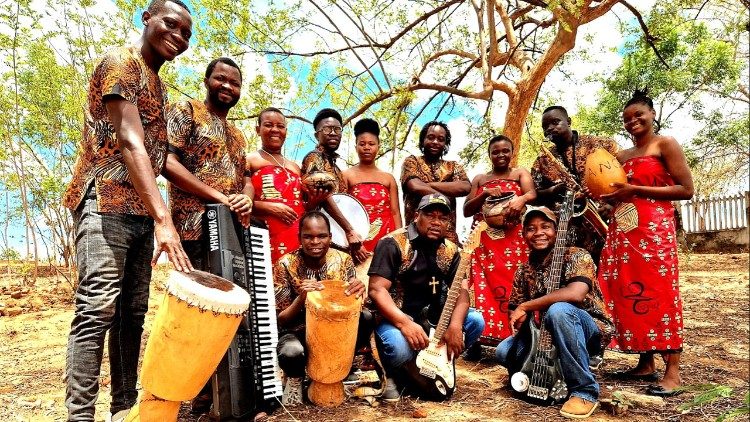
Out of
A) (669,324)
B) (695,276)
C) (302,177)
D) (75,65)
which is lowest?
(695,276)

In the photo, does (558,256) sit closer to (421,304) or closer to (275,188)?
(421,304)

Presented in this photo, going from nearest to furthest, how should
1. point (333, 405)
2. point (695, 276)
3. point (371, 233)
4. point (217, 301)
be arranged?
point (217, 301) → point (333, 405) → point (371, 233) → point (695, 276)

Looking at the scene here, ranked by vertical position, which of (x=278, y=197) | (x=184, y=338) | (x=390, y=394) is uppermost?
(x=278, y=197)

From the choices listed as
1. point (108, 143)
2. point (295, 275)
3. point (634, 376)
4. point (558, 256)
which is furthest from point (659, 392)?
point (108, 143)

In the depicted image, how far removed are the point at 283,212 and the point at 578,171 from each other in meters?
2.39

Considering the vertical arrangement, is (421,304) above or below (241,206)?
below

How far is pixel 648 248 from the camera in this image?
3.62 metres

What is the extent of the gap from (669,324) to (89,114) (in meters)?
3.84

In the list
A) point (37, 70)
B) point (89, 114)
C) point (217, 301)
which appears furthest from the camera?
point (37, 70)

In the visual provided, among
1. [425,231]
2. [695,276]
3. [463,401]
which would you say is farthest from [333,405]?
[695,276]

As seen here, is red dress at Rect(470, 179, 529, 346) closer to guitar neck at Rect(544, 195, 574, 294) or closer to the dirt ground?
the dirt ground

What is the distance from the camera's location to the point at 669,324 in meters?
3.55

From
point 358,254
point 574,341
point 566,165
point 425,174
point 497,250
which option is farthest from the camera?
point 425,174

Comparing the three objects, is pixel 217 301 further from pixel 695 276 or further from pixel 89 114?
pixel 695 276
